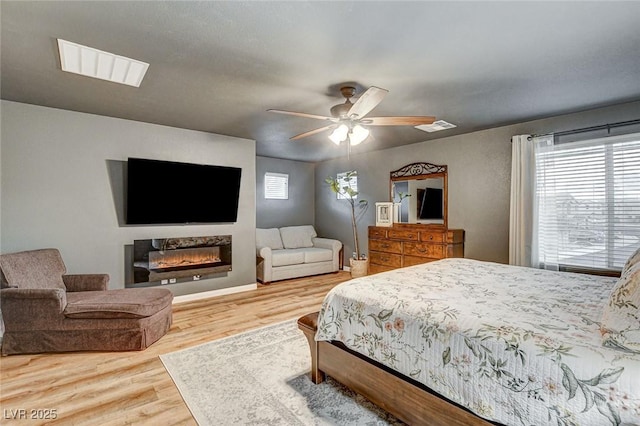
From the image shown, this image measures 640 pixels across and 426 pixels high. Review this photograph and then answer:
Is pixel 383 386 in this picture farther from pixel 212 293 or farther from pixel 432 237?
pixel 212 293

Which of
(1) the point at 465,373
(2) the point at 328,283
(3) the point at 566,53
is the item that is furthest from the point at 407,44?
(2) the point at 328,283

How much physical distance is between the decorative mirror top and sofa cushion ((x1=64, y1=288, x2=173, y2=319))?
4.18m

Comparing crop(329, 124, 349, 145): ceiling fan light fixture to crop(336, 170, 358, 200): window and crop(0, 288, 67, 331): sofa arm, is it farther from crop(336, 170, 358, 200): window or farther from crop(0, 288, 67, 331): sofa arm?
crop(336, 170, 358, 200): window

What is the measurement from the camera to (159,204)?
13.5ft

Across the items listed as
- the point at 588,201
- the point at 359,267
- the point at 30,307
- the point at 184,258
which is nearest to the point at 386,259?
the point at 359,267

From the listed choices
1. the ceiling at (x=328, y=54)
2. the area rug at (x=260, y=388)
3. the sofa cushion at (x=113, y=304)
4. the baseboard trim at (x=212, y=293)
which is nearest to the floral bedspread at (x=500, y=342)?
the area rug at (x=260, y=388)

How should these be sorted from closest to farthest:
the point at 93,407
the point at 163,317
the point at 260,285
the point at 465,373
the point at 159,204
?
the point at 465,373, the point at 93,407, the point at 163,317, the point at 159,204, the point at 260,285

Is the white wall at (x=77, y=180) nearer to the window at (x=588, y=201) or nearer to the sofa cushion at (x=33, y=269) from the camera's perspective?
the sofa cushion at (x=33, y=269)

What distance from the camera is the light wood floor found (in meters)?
1.96

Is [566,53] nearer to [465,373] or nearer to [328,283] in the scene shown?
[465,373]

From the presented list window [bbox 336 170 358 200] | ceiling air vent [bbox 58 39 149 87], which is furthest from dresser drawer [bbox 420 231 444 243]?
ceiling air vent [bbox 58 39 149 87]

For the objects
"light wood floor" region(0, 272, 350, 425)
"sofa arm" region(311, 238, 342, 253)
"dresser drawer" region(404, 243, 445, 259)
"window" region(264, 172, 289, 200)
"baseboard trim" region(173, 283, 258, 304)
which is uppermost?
"window" region(264, 172, 289, 200)

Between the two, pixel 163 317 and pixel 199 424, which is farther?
pixel 163 317

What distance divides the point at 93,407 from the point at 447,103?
4031mm
